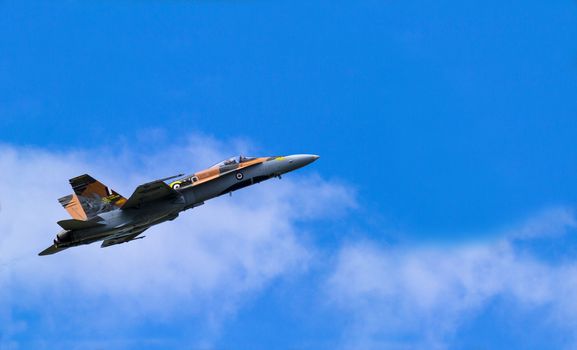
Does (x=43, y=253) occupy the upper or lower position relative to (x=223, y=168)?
lower

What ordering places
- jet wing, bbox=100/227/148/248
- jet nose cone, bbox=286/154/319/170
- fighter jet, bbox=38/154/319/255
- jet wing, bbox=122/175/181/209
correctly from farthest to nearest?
jet wing, bbox=100/227/148/248 < jet nose cone, bbox=286/154/319/170 < fighter jet, bbox=38/154/319/255 < jet wing, bbox=122/175/181/209

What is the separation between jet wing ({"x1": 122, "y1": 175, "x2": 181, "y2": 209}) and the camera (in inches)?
1855

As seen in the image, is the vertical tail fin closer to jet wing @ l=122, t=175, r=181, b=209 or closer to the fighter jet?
the fighter jet

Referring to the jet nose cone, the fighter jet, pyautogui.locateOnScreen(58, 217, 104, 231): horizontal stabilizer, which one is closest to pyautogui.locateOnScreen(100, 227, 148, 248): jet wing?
the fighter jet

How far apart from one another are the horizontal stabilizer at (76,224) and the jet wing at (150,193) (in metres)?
1.71

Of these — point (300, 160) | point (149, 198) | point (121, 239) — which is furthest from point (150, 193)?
point (300, 160)

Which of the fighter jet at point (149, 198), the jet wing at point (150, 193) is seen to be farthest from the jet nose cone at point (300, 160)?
the jet wing at point (150, 193)

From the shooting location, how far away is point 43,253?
50.1 meters

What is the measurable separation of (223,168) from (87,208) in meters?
7.42

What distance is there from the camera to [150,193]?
156ft

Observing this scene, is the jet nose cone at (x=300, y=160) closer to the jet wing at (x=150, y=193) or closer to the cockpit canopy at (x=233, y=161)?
the cockpit canopy at (x=233, y=161)

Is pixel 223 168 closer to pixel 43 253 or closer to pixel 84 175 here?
pixel 84 175

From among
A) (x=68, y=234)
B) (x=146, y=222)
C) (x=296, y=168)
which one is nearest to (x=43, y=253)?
(x=68, y=234)

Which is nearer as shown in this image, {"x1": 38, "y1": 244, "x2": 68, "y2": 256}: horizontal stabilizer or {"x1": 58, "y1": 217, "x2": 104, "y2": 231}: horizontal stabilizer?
{"x1": 58, "y1": 217, "x2": 104, "y2": 231}: horizontal stabilizer
